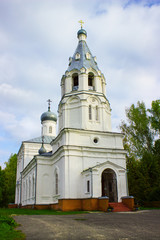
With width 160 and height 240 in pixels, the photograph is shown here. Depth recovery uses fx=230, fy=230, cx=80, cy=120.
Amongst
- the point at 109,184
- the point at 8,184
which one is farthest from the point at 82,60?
the point at 8,184

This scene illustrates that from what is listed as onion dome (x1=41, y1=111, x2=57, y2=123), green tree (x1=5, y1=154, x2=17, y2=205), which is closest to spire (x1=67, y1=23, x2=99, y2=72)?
onion dome (x1=41, y1=111, x2=57, y2=123)

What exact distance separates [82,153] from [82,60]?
10481 mm

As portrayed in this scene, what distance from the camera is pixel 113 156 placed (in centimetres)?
2144

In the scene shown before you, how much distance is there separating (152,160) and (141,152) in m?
3.46

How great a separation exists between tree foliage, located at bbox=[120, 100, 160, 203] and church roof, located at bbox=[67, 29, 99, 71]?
7.87 metres

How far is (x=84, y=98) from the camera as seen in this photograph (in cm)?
2273

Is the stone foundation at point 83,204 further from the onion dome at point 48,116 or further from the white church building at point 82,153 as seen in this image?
the onion dome at point 48,116

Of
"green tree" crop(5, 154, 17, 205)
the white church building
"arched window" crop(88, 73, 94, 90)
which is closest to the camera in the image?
the white church building

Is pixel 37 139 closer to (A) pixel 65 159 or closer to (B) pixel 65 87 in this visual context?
(B) pixel 65 87

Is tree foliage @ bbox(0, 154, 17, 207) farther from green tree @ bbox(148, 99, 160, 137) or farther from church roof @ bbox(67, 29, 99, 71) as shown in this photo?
green tree @ bbox(148, 99, 160, 137)

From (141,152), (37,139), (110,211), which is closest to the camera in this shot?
(110,211)

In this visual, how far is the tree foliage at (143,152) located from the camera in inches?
871

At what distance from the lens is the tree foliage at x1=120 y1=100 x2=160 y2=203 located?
22125mm

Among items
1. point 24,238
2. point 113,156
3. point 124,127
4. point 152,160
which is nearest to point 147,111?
point 124,127
